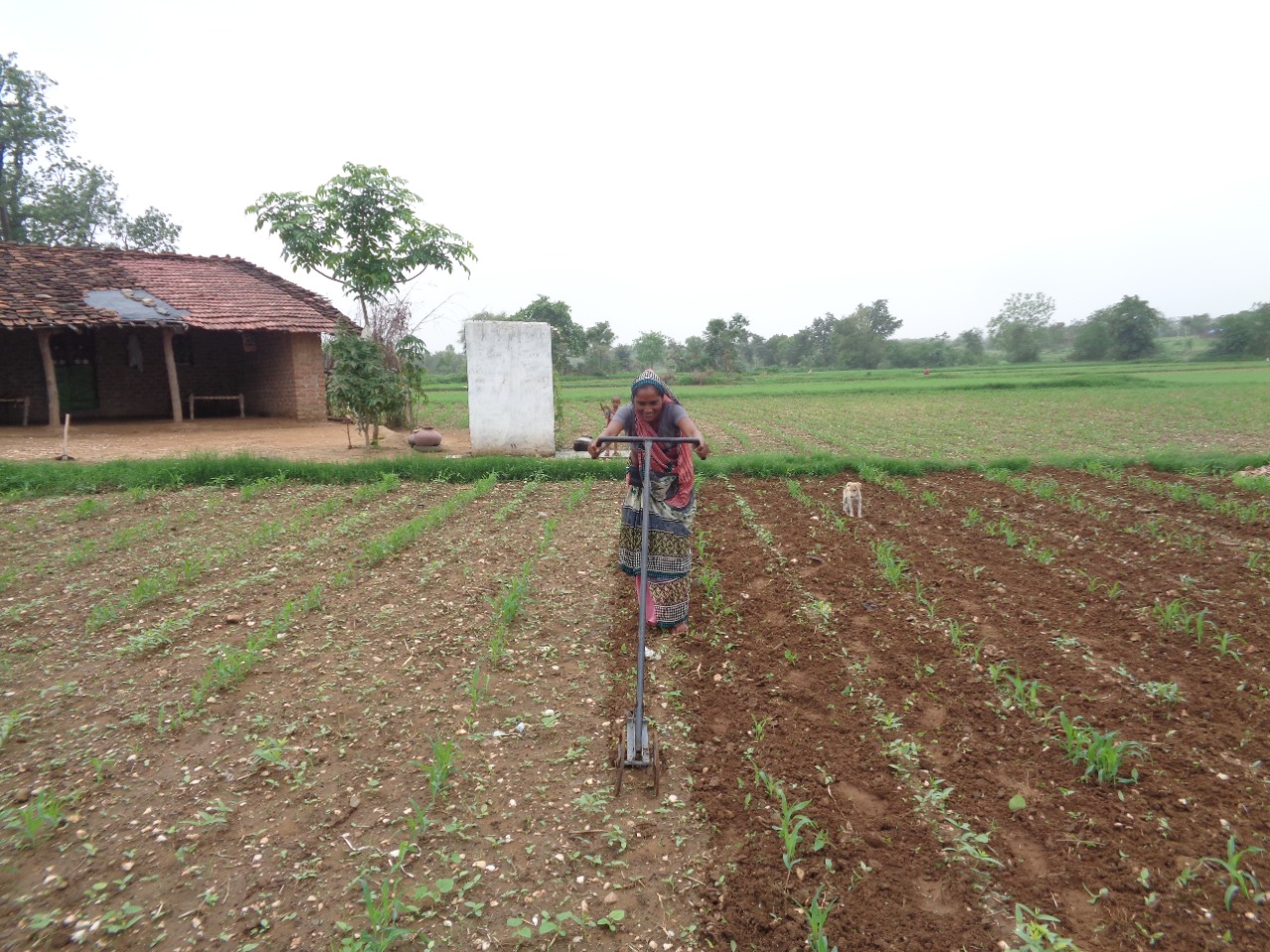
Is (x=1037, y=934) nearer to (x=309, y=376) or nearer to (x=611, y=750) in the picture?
(x=611, y=750)

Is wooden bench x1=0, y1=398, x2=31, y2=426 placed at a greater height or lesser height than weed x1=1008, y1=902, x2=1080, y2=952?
greater

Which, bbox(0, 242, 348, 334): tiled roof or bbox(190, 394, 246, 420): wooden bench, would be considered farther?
bbox(190, 394, 246, 420): wooden bench

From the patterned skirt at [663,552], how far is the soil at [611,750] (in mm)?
284

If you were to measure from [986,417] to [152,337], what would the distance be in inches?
837

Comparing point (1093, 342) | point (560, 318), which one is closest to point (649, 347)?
point (560, 318)

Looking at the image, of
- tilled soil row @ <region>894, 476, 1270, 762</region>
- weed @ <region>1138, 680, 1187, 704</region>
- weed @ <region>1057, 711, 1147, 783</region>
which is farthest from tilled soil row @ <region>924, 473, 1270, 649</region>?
weed @ <region>1057, 711, 1147, 783</region>

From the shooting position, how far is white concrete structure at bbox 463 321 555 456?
12.3m

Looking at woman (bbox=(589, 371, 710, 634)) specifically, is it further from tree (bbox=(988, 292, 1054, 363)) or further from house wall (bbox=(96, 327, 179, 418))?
tree (bbox=(988, 292, 1054, 363))

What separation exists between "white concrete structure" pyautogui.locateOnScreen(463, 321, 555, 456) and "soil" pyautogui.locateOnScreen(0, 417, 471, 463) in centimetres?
84

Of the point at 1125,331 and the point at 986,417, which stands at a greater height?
the point at 1125,331

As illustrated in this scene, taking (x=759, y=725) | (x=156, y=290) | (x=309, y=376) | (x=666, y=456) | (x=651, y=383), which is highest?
(x=156, y=290)

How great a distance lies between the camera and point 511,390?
489 inches

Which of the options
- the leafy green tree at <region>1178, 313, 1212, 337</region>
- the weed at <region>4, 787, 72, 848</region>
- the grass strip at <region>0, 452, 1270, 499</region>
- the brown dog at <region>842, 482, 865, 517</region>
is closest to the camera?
the weed at <region>4, 787, 72, 848</region>

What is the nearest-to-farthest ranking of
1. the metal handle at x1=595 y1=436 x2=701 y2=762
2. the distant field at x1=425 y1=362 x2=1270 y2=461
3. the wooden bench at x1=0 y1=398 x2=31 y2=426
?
the metal handle at x1=595 y1=436 x2=701 y2=762 < the distant field at x1=425 y1=362 x2=1270 y2=461 < the wooden bench at x1=0 y1=398 x2=31 y2=426
